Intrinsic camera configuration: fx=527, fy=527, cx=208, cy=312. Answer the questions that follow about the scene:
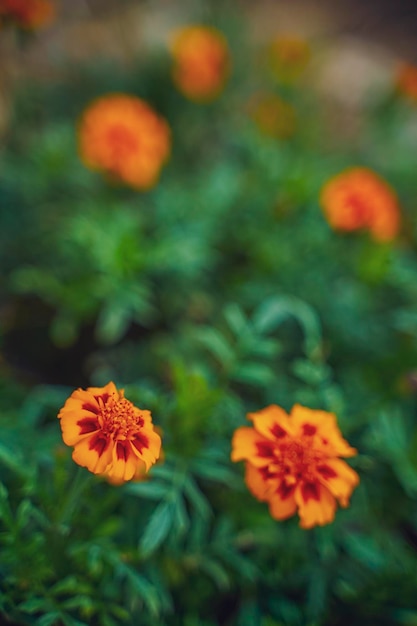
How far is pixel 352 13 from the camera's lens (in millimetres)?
4086

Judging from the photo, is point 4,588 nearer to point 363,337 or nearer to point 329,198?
point 363,337

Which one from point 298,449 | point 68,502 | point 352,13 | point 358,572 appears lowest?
point 358,572

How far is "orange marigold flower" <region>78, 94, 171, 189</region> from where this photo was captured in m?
1.58

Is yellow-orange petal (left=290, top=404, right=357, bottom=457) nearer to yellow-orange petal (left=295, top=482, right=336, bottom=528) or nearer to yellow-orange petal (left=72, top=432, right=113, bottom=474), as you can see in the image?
yellow-orange petal (left=295, top=482, right=336, bottom=528)

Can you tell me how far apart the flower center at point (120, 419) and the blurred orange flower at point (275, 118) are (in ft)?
5.92

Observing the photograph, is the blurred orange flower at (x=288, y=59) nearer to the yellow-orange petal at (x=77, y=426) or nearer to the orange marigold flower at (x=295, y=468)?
the orange marigold flower at (x=295, y=468)

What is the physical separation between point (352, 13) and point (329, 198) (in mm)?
3188

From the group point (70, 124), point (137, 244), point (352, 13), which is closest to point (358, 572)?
point (137, 244)

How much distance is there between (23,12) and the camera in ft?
4.92

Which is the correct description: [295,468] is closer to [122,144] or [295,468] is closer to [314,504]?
[314,504]

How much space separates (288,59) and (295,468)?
7.07 ft

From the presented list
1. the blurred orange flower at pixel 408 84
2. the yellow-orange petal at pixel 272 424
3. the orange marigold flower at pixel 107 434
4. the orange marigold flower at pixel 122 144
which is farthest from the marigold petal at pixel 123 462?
the blurred orange flower at pixel 408 84

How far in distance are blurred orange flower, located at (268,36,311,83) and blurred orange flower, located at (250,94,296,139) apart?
0.38ft

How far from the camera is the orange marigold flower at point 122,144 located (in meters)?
1.58
